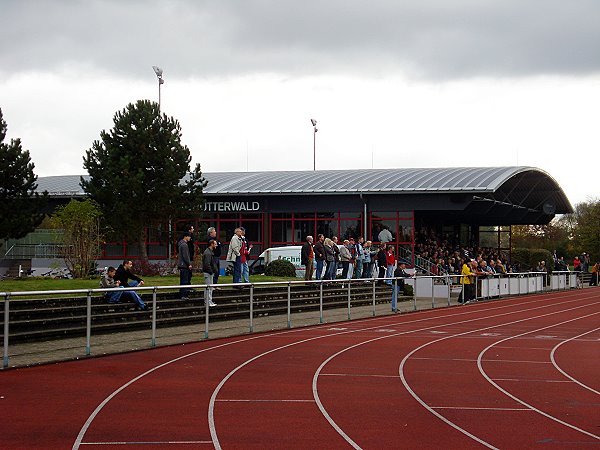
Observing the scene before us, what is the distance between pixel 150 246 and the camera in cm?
4638

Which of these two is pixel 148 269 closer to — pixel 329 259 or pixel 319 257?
pixel 329 259

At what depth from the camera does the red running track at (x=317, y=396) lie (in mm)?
8125

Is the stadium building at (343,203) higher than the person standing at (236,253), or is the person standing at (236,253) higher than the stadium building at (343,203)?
the stadium building at (343,203)

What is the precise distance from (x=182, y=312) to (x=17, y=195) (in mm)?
15643

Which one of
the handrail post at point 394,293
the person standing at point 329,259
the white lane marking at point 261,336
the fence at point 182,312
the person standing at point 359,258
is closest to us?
the white lane marking at point 261,336

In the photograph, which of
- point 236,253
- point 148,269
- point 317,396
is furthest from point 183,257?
point 148,269

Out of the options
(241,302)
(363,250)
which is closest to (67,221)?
(363,250)

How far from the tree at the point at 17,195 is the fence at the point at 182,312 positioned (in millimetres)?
11872

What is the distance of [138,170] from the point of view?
3912 centimetres

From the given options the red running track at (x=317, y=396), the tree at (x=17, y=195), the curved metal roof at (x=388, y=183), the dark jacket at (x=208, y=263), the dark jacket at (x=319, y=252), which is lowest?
the red running track at (x=317, y=396)

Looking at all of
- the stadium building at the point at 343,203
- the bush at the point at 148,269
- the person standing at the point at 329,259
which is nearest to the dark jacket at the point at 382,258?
the person standing at the point at 329,259

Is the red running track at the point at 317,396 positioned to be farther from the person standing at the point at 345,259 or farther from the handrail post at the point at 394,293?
the person standing at the point at 345,259

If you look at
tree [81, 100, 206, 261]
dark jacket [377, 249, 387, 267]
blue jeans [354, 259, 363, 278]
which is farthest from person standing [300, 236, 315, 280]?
tree [81, 100, 206, 261]

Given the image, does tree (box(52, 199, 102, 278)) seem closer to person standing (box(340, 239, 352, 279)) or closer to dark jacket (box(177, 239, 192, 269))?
person standing (box(340, 239, 352, 279))
